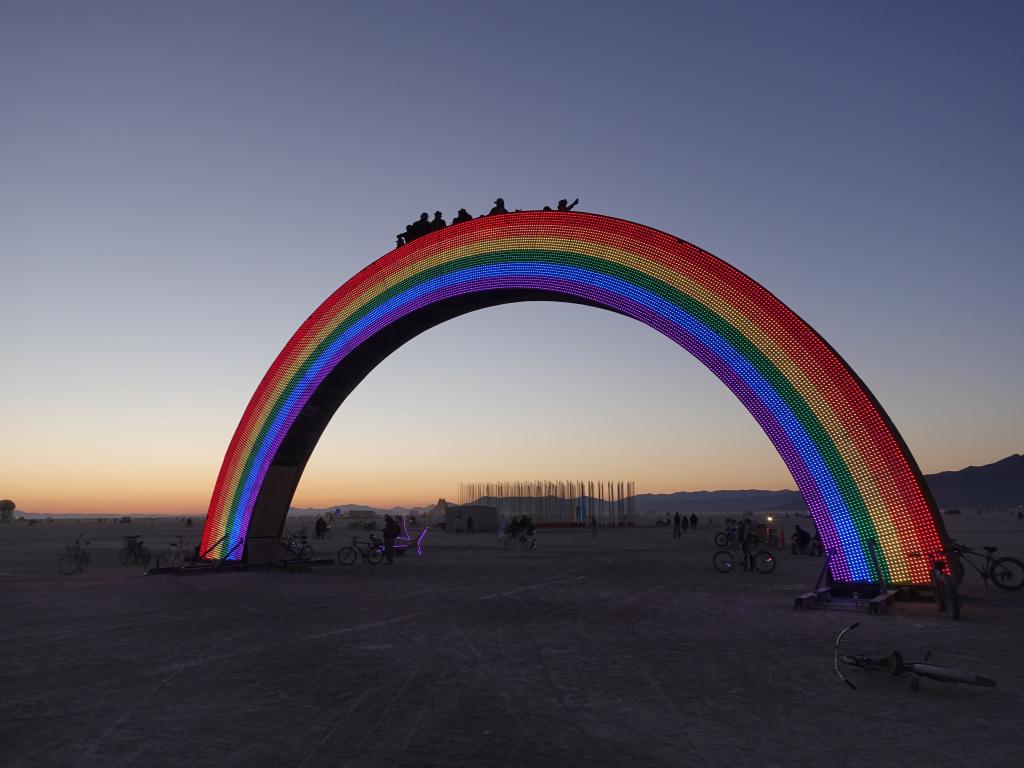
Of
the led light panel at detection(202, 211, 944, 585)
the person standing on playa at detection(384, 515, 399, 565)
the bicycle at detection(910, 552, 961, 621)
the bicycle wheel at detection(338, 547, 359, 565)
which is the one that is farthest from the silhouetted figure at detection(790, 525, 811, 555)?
the bicycle wheel at detection(338, 547, 359, 565)

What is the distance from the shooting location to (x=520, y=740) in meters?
5.25

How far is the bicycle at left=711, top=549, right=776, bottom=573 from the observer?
62.1 feet

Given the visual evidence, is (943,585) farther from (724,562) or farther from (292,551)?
(292,551)

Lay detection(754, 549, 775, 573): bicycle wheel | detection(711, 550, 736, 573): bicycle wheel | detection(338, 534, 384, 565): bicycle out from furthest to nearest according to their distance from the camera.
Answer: detection(338, 534, 384, 565): bicycle < detection(754, 549, 775, 573): bicycle wheel < detection(711, 550, 736, 573): bicycle wheel

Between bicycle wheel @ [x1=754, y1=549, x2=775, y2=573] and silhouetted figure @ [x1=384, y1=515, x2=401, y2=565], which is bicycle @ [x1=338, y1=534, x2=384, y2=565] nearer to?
silhouetted figure @ [x1=384, y1=515, x2=401, y2=565]

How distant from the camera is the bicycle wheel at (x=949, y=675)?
245 inches

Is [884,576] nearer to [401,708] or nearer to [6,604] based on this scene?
[401,708]

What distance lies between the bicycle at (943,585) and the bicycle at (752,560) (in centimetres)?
702

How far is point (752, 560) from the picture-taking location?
19266 mm

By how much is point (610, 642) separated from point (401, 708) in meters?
3.81

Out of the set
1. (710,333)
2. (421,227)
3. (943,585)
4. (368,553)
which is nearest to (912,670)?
(943,585)

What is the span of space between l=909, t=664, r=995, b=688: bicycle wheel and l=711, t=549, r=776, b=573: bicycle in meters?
12.4

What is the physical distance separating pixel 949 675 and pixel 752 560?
13408 mm

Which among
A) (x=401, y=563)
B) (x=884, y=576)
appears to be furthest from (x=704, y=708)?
(x=401, y=563)
